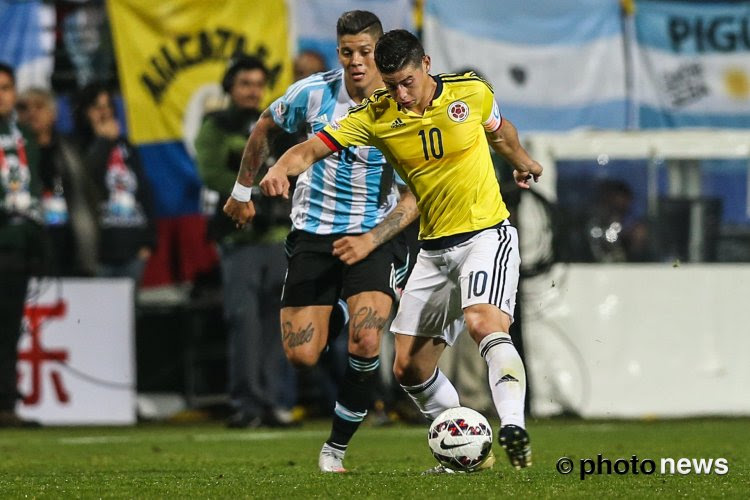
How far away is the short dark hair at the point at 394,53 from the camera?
27.0 ft

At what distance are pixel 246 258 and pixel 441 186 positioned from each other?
17.3ft

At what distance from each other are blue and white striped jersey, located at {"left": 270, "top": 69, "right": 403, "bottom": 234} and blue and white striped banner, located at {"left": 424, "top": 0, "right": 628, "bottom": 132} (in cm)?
619

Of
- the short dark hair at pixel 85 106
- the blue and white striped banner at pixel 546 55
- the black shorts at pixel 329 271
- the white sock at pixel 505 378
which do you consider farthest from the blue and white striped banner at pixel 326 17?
the white sock at pixel 505 378

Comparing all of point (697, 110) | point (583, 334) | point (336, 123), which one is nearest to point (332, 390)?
point (583, 334)

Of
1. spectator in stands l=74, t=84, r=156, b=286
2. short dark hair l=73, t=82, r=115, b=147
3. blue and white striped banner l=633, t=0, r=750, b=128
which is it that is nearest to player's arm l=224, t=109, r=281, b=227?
spectator in stands l=74, t=84, r=156, b=286

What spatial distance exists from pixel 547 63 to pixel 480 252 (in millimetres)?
8046

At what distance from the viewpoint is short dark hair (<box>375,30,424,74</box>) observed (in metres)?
8.23

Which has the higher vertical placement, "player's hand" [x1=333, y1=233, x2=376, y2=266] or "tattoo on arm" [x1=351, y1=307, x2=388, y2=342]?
"player's hand" [x1=333, y1=233, x2=376, y2=266]

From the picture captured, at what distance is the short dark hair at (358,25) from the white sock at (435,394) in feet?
6.70

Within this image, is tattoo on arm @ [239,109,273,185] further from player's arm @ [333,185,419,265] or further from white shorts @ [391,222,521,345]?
white shorts @ [391,222,521,345]

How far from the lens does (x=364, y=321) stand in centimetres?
948

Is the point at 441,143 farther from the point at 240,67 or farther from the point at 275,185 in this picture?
the point at 240,67

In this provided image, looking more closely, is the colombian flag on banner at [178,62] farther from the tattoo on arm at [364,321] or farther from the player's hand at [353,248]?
the tattoo on arm at [364,321]

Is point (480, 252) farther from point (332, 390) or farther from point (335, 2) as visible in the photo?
point (335, 2)
